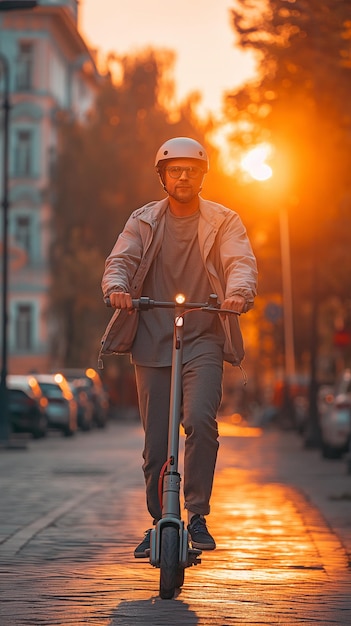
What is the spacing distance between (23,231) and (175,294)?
66.3 meters

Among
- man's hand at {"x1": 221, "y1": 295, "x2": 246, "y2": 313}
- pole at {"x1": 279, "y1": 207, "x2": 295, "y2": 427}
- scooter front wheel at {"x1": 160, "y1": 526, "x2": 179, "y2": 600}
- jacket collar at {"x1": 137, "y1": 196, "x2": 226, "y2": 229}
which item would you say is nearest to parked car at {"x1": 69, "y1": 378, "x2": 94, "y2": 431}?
pole at {"x1": 279, "y1": 207, "x2": 295, "y2": 427}

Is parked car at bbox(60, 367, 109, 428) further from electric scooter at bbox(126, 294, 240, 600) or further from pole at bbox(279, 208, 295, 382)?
electric scooter at bbox(126, 294, 240, 600)

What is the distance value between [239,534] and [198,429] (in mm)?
3667

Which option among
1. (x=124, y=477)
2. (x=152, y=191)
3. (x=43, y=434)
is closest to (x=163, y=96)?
(x=152, y=191)

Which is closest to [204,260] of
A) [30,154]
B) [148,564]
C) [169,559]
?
[169,559]

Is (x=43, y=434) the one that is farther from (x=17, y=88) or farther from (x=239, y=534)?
(x=17, y=88)

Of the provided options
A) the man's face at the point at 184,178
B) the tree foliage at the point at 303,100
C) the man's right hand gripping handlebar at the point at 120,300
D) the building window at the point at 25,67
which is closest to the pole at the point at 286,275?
the tree foliage at the point at 303,100

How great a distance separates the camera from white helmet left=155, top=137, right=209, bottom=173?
314 inches

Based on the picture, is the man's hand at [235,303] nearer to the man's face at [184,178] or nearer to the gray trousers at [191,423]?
the gray trousers at [191,423]

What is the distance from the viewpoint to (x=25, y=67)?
73188 mm

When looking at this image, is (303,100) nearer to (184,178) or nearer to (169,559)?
(184,178)

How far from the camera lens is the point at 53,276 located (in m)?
63.9

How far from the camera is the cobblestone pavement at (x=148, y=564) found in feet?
24.0

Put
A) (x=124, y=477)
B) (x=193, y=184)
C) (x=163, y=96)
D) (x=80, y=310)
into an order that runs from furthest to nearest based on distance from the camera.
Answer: (x=163, y=96), (x=80, y=310), (x=124, y=477), (x=193, y=184)
